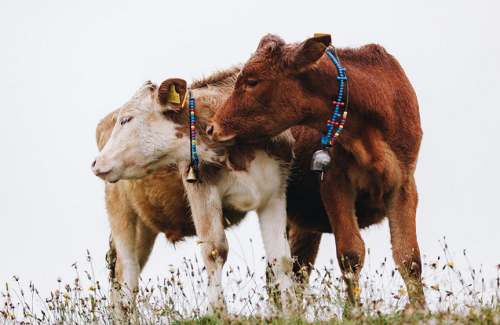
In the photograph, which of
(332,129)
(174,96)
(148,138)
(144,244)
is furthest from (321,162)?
(144,244)

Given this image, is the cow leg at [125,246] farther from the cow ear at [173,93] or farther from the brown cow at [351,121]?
the brown cow at [351,121]

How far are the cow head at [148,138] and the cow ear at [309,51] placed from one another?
115 cm

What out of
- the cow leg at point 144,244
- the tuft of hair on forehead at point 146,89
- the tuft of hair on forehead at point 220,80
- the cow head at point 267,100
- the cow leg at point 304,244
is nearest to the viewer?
the cow head at point 267,100

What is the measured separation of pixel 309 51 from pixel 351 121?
2.90ft

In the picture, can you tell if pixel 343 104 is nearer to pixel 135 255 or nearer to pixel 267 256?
pixel 267 256

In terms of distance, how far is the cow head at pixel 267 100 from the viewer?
7.82 meters

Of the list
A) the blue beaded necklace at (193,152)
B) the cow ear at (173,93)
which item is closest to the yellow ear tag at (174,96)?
the cow ear at (173,93)

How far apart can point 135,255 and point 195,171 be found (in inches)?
80.6

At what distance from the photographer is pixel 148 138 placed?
26.8 ft

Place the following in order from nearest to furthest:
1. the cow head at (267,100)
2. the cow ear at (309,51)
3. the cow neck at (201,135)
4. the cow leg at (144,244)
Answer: the cow ear at (309,51)
the cow head at (267,100)
the cow neck at (201,135)
the cow leg at (144,244)

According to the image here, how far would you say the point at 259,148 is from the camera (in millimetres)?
8438

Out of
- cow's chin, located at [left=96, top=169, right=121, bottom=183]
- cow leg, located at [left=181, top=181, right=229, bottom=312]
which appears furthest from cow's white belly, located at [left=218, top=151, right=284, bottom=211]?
cow's chin, located at [left=96, top=169, right=121, bottom=183]

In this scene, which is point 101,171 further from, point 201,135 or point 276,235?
Result: point 276,235

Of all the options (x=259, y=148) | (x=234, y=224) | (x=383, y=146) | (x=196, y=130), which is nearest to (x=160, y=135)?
(x=196, y=130)
